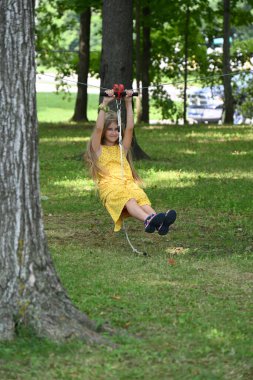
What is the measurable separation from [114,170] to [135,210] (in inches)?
24.5

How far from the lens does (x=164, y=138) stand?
2170 cm

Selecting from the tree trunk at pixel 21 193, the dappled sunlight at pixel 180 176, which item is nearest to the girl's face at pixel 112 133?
the tree trunk at pixel 21 193

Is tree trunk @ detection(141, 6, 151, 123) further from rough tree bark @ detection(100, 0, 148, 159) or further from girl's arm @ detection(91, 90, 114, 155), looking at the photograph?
girl's arm @ detection(91, 90, 114, 155)

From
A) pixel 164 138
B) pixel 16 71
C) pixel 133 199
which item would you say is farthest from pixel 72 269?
pixel 164 138

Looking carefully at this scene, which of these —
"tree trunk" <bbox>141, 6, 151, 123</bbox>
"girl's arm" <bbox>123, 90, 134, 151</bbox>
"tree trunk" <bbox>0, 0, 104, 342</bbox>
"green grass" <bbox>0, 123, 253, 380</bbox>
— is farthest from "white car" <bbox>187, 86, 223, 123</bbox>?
"tree trunk" <bbox>0, 0, 104, 342</bbox>

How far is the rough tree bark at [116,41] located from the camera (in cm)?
1572

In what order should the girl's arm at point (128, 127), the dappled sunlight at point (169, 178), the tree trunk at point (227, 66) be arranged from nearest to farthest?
1. the girl's arm at point (128, 127)
2. the dappled sunlight at point (169, 178)
3. the tree trunk at point (227, 66)

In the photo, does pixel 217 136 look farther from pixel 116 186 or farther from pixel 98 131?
pixel 116 186

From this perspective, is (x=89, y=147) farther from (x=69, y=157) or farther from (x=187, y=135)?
(x=187, y=135)

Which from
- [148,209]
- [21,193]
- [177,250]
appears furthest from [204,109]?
[21,193]

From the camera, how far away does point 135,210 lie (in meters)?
9.23

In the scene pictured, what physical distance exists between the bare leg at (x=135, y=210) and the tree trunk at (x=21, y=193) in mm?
3123

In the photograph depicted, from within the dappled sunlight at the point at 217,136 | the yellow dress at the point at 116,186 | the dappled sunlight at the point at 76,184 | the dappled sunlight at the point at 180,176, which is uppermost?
the yellow dress at the point at 116,186

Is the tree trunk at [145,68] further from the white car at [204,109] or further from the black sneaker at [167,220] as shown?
the black sneaker at [167,220]
